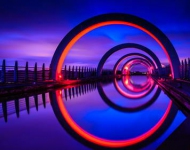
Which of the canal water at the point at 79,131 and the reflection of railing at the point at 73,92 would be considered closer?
the canal water at the point at 79,131

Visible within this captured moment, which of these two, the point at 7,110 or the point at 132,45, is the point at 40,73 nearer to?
the point at 7,110

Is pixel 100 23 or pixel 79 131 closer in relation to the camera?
pixel 79 131

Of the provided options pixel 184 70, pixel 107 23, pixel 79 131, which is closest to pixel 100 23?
pixel 107 23

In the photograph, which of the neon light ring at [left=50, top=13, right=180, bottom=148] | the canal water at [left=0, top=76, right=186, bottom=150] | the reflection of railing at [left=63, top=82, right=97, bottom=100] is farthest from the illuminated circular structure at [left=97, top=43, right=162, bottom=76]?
the canal water at [left=0, top=76, right=186, bottom=150]

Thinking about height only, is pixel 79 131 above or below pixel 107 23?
below

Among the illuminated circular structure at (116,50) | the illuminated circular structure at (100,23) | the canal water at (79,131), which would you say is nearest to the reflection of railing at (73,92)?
the canal water at (79,131)

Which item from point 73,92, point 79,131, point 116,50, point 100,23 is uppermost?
point 100,23

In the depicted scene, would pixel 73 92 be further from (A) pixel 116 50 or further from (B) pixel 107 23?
(A) pixel 116 50

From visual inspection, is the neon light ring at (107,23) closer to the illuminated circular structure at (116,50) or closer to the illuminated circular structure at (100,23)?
the illuminated circular structure at (100,23)

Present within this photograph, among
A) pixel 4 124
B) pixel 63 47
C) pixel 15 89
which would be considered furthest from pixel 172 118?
pixel 63 47

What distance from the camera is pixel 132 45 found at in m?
34.5

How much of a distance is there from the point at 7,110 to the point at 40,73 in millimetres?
10468

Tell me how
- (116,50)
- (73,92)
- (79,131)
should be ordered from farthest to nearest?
(116,50) → (73,92) → (79,131)

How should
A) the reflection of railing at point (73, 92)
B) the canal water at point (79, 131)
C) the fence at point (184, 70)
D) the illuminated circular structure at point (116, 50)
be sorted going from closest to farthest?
the canal water at point (79, 131), the reflection of railing at point (73, 92), the fence at point (184, 70), the illuminated circular structure at point (116, 50)
